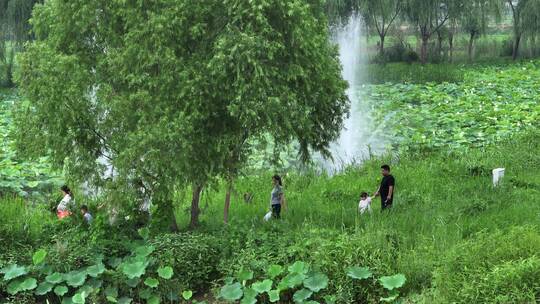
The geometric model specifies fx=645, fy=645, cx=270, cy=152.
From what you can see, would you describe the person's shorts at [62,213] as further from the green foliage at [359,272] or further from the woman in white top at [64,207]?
the green foliage at [359,272]

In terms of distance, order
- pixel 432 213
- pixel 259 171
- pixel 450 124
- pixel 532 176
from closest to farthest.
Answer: pixel 432 213, pixel 532 176, pixel 259 171, pixel 450 124

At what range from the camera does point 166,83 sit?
796cm

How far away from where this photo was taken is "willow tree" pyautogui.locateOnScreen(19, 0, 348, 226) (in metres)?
7.85

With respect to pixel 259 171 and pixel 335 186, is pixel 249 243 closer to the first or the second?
pixel 335 186

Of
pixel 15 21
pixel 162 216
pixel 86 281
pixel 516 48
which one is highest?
pixel 15 21

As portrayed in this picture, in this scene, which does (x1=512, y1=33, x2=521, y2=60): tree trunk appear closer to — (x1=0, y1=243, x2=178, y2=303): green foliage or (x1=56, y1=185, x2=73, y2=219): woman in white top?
(x1=56, y1=185, x2=73, y2=219): woman in white top

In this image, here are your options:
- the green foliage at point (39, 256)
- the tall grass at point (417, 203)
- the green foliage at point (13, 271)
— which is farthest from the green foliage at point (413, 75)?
the green foliage at point (13, 271)

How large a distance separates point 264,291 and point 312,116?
3311 mm

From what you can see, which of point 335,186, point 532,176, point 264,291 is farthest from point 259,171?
point 264,291

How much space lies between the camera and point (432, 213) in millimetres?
9445

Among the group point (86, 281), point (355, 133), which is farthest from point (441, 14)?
point (86, 281)

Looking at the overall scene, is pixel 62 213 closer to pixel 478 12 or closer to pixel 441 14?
pixel 478 12

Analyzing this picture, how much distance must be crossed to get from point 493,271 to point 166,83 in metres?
4.33

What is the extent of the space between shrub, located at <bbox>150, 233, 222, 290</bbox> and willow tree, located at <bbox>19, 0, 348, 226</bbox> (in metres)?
0.67
